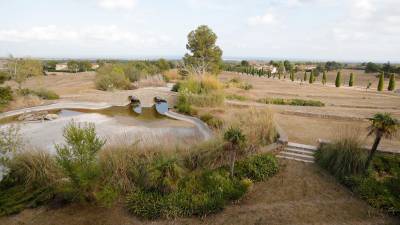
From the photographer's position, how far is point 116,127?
36.8ft

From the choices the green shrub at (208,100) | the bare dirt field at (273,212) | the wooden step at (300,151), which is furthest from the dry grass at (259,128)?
the green shrub at (208,100)

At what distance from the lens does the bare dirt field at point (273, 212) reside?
502 cm

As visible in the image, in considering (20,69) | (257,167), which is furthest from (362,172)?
(20,69)

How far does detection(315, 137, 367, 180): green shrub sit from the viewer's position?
6500 mm

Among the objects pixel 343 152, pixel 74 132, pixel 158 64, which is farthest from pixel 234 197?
pixel 158 64

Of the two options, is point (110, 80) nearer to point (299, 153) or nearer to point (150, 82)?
point (150, 82)

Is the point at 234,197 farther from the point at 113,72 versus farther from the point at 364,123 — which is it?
the point at 113,72

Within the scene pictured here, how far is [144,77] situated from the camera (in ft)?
89.0

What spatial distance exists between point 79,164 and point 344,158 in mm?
6699

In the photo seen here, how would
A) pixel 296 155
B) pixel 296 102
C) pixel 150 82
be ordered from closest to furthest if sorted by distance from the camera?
pixel 296 155 < pixel 296 102 < pixel 150 82

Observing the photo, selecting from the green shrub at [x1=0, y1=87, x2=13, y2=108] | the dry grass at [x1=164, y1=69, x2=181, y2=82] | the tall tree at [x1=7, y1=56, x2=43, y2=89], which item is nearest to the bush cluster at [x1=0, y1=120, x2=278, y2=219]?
the green shrub at [x1=0, y1=87, x2=13, y2=108]

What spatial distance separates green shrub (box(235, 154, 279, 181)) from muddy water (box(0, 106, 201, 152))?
216 cm

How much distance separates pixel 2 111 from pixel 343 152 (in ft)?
54.3

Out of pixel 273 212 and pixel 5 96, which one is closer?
pixel 273 212
